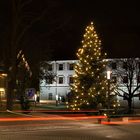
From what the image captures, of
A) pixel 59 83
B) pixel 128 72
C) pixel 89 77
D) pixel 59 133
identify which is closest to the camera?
pixel 59 133

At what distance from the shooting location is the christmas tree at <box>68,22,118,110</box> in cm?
4481

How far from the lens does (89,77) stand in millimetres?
45375

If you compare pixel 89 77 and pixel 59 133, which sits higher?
pixel 89 77

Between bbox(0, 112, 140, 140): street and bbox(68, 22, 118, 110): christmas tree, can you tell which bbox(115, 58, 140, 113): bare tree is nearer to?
bbox(68, 22, 118, 110): christmas tree

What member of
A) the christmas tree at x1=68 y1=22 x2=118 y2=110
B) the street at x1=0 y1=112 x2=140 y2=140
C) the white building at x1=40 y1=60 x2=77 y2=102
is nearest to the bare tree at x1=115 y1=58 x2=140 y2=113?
the christmas tree at x1=68 y1=22 x2=118 y2=110

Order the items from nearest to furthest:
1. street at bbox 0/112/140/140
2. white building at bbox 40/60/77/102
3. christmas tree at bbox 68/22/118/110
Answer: street at bbox 0/112/140/140, christmas tree at bbox 68/22/118/110, white building at bbox 40/60/77/102

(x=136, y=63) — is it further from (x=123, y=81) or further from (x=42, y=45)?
(x=42, y=45)

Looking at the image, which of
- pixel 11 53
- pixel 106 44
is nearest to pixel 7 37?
pixel 11 53

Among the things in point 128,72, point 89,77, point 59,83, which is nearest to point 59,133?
point 89,77

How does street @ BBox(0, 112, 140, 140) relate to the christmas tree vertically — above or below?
below

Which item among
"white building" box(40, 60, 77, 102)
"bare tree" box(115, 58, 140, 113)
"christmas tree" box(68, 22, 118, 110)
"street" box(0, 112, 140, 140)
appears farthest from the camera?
"white building" box(40, 60, 77, 102)

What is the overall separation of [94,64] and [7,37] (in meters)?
8.45

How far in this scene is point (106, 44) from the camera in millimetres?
119312

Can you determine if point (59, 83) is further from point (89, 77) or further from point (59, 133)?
point (59, 133)
